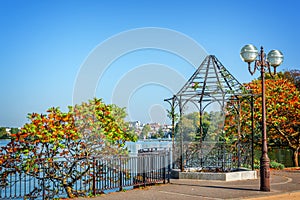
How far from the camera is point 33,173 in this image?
12266 millimetres

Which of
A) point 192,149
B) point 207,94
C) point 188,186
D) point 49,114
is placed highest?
point 207,94

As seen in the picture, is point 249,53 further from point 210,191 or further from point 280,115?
point 280,115

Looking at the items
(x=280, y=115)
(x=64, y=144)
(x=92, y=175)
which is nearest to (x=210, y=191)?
(x=92, y=175)

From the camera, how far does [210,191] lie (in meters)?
12.6

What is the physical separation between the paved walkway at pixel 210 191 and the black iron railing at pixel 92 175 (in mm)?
512

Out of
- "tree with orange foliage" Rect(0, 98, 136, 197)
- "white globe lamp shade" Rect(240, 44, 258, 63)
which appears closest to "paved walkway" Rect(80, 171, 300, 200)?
"tree with orange foliage" Rect(0, 98, 136, 197)

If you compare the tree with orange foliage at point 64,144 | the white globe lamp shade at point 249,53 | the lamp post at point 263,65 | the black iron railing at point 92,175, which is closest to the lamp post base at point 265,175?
the lamp post at point 263,65

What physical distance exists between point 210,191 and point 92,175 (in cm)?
384

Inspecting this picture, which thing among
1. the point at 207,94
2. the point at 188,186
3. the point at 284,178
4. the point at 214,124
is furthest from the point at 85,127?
the point at 214,124

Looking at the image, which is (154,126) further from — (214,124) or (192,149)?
(214,124)

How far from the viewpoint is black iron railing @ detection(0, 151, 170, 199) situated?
12.3m

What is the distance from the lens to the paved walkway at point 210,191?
11.6m

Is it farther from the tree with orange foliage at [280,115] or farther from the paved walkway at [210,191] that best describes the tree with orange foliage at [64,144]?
the tree with orange foliage at [280,115]

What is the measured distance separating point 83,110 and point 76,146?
134 centimetres
